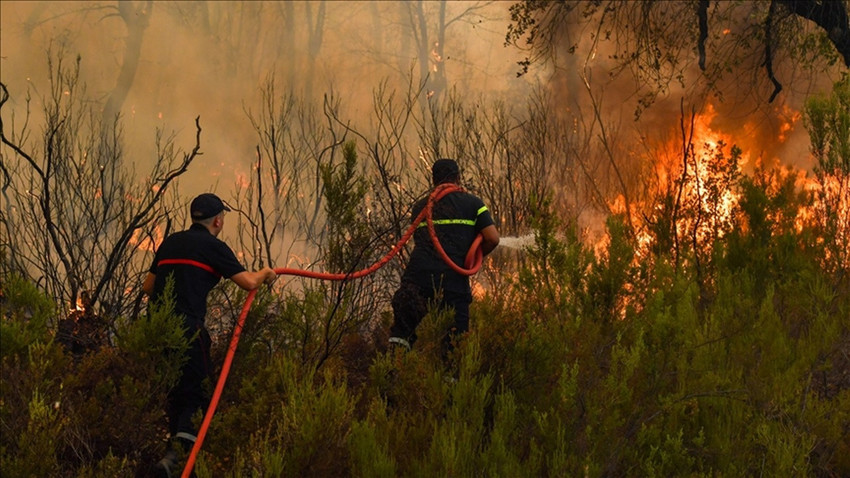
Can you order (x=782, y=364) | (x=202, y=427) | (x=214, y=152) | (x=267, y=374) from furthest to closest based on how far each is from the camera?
1. (x=214, y=152)
2. (x=782, y=364)
3. (x=267, y=374)
4. (x=202, y=427)

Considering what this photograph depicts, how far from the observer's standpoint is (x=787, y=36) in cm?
1152

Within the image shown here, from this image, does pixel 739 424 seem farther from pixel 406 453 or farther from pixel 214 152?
pixel 214 152

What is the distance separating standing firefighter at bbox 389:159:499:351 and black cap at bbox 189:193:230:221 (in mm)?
1562

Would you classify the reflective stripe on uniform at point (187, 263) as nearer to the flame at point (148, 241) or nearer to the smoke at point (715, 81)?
the flame at point (148, 241)

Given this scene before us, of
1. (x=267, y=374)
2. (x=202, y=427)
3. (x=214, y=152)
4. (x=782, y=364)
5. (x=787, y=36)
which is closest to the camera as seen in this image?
(x=202, y=427)

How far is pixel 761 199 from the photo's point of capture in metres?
8.10

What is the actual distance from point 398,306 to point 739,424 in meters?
2.21

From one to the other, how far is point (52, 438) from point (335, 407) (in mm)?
1143

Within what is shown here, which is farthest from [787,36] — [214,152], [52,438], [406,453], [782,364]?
[214,152]

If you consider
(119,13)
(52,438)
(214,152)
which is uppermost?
(119,13)

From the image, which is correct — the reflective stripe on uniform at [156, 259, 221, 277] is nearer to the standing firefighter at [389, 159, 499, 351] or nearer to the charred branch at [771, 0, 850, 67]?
the standing firefighter at [389, 159, 499, 351]

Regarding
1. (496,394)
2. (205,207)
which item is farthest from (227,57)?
(496,394)

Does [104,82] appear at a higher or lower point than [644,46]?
higher

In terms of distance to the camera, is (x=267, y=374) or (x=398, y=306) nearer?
(x=267, y=374)
